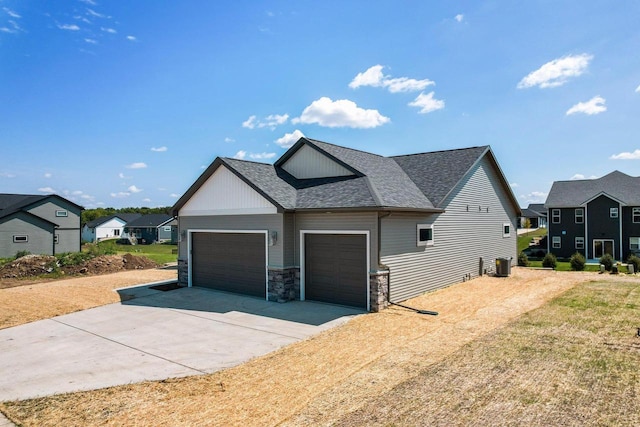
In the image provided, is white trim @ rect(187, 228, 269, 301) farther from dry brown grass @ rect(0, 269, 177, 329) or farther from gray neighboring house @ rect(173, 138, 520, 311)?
dry brown grass @ rect(0, 269, 177, 329)

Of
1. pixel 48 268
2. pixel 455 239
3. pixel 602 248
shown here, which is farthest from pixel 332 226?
pixel 602 248

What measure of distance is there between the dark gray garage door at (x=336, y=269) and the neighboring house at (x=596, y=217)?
30998mm

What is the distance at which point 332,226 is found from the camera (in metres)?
12.3

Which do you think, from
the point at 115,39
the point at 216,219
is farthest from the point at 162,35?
the point at 216,219

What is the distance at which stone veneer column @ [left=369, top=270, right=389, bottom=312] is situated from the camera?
11.3 metres

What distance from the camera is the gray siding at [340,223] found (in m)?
11.4

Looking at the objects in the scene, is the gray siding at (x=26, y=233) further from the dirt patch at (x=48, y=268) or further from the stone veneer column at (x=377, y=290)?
the stone veneer column at (x=377, y=290)

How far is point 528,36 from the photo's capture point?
12859 mm

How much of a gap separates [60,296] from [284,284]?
8672 mm

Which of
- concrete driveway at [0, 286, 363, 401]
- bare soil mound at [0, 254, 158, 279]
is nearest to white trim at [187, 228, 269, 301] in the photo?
concrete driveway at [0, 286, 363, 401]

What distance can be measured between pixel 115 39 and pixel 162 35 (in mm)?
1731

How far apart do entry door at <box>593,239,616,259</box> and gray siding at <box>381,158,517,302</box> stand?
57.4 feet

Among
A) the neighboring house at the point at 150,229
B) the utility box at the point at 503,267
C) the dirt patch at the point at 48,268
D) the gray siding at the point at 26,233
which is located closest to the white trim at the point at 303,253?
the utility box at the point at 503,267

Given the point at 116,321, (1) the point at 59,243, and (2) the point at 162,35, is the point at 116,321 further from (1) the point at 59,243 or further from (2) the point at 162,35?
(1) the point at 59,243
